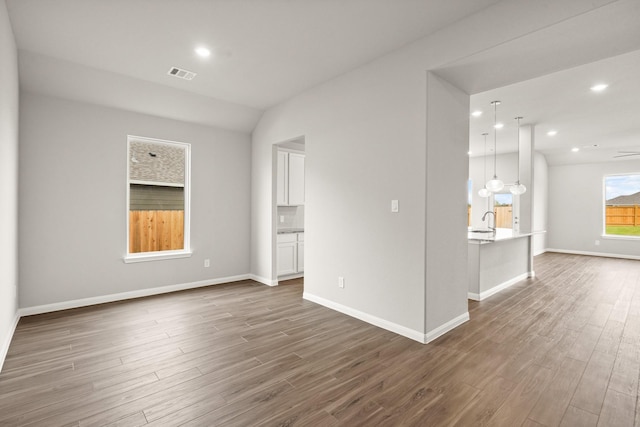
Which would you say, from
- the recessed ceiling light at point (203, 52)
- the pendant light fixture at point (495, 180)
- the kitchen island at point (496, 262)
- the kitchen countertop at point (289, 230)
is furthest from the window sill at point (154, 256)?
the pendant light fixture at point (495, 180)

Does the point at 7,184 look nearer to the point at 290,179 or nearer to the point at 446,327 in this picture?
the point at 290,179

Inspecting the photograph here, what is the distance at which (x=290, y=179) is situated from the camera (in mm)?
5828

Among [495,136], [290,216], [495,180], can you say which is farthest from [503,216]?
[290,216]

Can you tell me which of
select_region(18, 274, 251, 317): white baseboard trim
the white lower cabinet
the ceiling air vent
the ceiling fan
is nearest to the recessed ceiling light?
the ceiling air vent

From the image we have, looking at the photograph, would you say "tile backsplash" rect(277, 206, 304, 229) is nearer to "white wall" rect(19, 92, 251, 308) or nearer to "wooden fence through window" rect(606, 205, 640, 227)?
"white wall" rect(19, 92, 251, 308)

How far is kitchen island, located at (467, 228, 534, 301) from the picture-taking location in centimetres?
445

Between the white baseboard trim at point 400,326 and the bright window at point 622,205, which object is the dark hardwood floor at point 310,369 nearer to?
the white baseboard trim at point 400,326

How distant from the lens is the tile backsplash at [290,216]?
6.17 m

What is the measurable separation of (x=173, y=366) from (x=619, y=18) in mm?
4182

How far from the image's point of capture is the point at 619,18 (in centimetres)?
212

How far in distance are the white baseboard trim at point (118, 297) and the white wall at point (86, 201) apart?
0.18 feet

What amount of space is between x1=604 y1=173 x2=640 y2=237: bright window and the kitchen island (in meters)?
4.97

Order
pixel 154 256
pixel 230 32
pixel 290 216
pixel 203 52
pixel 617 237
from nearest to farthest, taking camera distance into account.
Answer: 1. pixel 230 32
2. pixel 203 52
3. pixel 154 256
4. pixel 290 216
5. pixel 617 237

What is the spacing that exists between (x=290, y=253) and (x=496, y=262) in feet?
11.2
